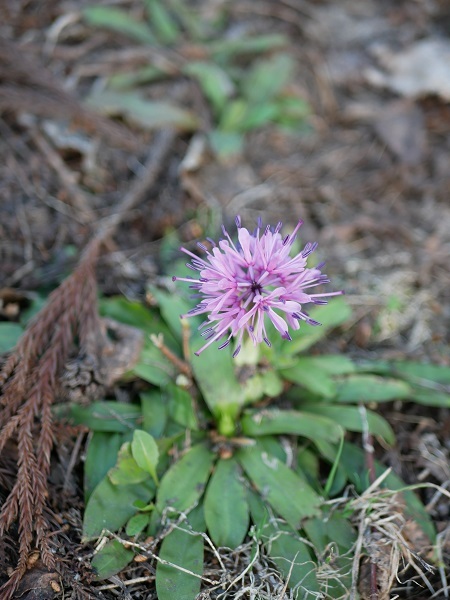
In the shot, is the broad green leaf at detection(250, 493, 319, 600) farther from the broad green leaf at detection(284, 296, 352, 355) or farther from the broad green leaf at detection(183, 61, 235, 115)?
the broad green leaf at detection(183, 61, 235, 115)

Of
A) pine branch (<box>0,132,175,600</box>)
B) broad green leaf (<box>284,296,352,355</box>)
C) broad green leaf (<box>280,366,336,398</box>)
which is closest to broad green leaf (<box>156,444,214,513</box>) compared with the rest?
pine branch (<box>0,132,175,600</box>)

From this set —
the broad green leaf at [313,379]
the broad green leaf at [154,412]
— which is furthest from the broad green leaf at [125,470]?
the broad green leaf at [313,379]

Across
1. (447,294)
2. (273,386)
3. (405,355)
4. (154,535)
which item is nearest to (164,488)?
(154,535)

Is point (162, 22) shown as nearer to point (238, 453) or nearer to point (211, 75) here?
point (211, 75)

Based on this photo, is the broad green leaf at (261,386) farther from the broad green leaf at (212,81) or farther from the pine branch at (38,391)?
the broad green leaf at (212,81)

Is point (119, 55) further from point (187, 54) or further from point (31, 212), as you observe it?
point (31, 212)
